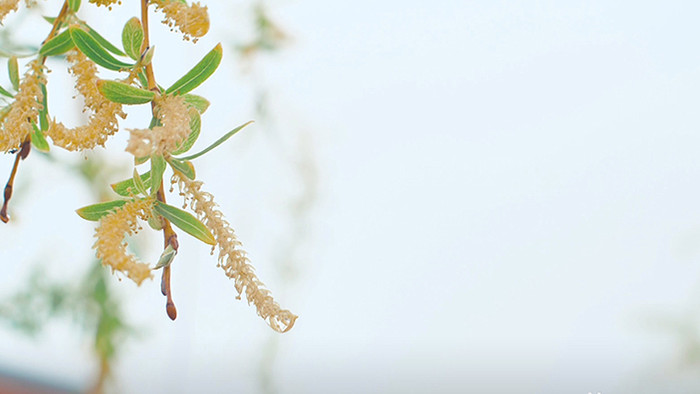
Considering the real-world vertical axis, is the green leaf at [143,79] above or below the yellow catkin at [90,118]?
above

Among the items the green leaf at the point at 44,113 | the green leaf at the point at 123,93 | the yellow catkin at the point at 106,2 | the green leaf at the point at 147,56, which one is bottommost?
the green leaf at the point at 123,93

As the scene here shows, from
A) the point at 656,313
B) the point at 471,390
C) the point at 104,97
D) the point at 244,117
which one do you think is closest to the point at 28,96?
the point at 104,97

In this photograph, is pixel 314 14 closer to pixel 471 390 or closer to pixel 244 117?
pixel 244 117
